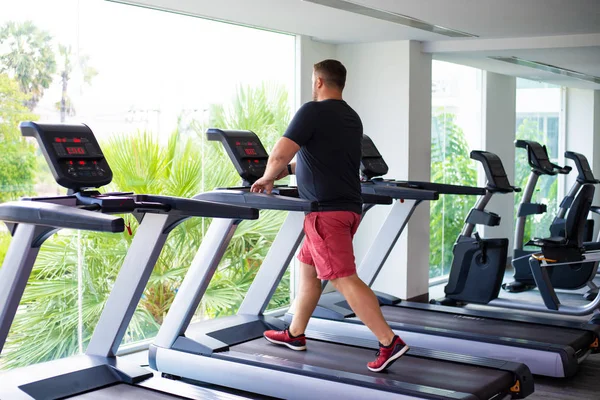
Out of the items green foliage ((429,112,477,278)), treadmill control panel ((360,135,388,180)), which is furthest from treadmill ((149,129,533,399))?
green foliage ((429,112,477,278))

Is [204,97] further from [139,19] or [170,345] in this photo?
[170,345]

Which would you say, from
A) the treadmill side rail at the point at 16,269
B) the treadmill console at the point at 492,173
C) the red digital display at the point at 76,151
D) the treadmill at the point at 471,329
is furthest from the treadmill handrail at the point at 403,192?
the treadmill side rail at the point at 16,269

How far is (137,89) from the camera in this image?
551 centimetres

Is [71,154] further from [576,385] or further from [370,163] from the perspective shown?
[576,385]

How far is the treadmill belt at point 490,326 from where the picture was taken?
17.2 feet

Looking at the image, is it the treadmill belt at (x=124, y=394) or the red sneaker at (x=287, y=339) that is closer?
the treadmill belt at (x=124, y=394)

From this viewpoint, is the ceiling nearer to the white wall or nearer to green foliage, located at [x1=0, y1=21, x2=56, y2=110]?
green foliage, located at [x1=0, y1=21, x2=56, y2=110]

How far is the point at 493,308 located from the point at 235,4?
361cm

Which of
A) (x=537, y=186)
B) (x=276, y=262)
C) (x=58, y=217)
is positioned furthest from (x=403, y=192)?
(x=537, y=186)

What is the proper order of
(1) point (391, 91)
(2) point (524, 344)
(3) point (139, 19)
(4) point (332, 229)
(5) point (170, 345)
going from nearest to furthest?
1. (4) point (332, 229)
2. (5) point (170, 345)
3. (2) point (524, 344)
4. (3) point (139, 19)
5. (1) point (391, 91)

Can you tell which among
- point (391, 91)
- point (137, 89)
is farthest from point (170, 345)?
point (391, 91)

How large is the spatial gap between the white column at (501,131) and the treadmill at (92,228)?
5.99 m

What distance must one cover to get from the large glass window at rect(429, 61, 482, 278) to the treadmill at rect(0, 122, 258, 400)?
196 inches

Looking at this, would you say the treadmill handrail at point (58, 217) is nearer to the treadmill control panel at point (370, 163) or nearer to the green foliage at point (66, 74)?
the green foliage at point (66, 74)
